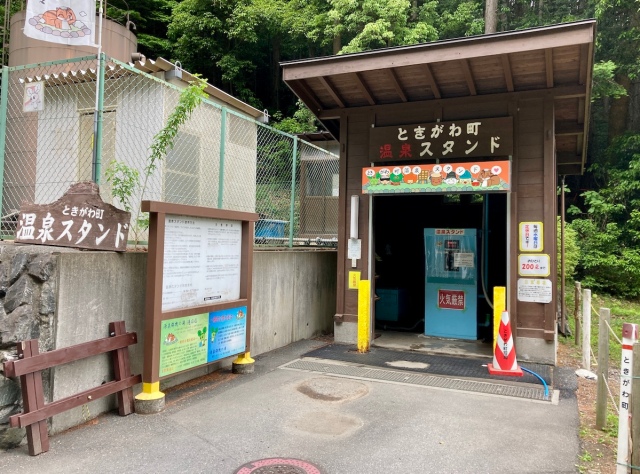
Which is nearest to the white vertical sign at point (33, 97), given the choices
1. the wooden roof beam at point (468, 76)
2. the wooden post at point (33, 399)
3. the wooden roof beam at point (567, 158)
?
the wooden post at point (33, 399)

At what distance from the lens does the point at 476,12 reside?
18.5 metres

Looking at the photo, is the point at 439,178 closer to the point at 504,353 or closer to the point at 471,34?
the point at 504,353

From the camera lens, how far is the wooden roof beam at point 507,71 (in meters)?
5.38

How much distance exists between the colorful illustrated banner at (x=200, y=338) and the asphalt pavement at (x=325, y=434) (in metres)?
0.36

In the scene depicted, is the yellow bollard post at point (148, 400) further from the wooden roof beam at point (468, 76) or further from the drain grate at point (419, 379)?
the wooden roof beam at point (468, 76)

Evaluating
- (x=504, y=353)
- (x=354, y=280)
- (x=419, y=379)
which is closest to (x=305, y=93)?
(x=354, y=280)

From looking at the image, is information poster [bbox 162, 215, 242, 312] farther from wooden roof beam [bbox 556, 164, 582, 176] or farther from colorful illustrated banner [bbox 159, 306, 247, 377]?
wooden roof beam [bbox 556, 164, 582, 176]

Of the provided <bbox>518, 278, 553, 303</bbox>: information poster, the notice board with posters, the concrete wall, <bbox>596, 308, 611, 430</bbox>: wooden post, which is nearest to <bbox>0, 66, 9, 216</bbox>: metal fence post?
the concrete wall

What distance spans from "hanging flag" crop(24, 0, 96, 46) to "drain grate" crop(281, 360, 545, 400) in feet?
14.1

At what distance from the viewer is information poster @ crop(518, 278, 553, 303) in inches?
230

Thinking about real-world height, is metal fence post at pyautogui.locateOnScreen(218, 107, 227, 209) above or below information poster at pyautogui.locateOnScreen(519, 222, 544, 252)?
above

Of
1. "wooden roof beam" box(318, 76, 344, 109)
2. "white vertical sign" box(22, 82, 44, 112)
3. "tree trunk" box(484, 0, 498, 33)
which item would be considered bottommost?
"white vertical sign" box(22, 82, 44, 112)

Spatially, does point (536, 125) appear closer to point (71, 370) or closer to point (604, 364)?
point (604, 364)

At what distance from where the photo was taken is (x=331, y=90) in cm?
657
